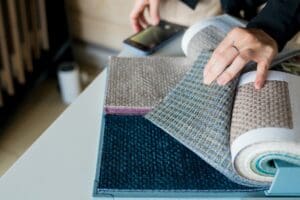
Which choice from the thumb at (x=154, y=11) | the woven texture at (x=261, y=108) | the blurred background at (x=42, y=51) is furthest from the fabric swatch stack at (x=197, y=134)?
the blurred background at (x=42, y=51)

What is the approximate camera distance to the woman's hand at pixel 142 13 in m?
0.93

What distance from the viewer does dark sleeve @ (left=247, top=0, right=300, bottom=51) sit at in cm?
70

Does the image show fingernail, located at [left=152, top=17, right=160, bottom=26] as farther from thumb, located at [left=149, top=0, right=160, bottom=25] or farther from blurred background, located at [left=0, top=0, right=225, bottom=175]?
blurred background, located at [left=0, top=0, right=225, bottom=175]

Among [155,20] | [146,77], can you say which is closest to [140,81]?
[146,77]

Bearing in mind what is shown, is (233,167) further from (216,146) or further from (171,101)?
(171,101)

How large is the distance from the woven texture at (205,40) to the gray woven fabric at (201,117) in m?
0.07

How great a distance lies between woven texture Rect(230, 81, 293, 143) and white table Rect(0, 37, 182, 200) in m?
0.22

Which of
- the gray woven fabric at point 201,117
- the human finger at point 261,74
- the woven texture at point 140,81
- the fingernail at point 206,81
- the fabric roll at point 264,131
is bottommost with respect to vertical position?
the woven texture at point 140,81

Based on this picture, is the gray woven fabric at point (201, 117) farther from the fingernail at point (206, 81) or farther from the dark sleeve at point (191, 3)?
the dark sleeve at point (191, 3)

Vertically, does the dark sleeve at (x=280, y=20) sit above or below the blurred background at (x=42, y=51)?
above

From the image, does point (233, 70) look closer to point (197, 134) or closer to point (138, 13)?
point (197, 134)

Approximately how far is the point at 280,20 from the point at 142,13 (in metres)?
0.34

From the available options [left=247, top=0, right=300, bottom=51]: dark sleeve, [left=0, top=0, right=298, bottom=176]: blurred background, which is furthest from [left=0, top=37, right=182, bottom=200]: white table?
[left=0, top=0, right=298, bottom=176]: blurred background

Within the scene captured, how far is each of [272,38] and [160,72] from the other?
20cm
